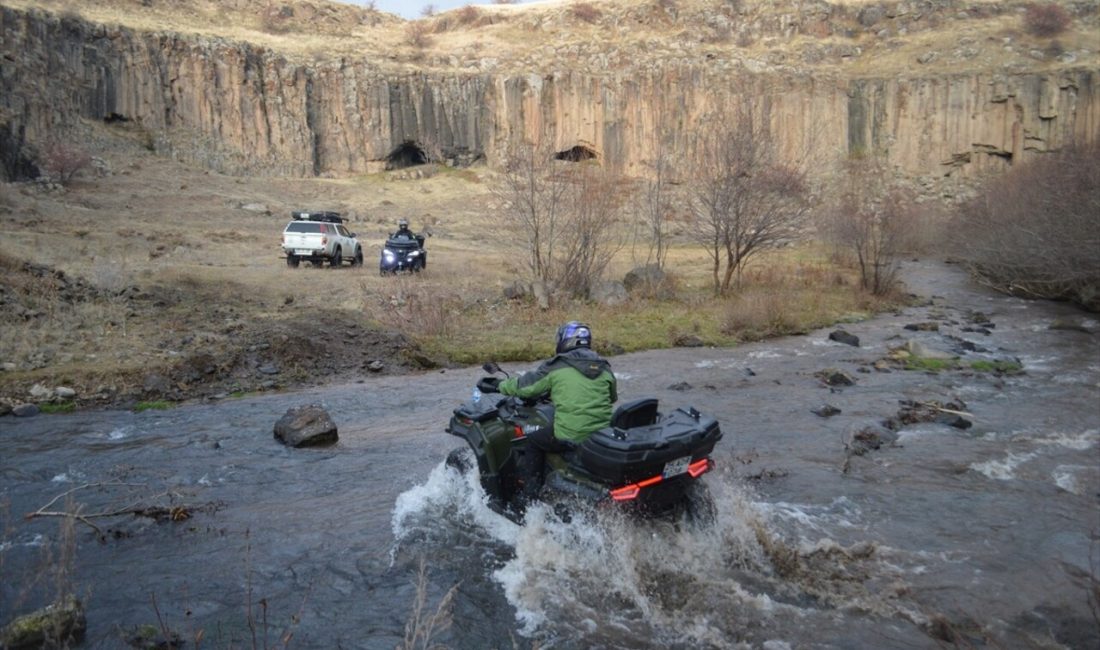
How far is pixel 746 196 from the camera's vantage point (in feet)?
80.2

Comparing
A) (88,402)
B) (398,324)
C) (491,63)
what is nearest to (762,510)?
(88,402)

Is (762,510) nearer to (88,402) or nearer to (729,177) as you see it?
(88,402)

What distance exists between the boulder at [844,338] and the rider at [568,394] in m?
13.2

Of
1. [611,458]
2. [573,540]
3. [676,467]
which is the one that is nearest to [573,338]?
[611,458]

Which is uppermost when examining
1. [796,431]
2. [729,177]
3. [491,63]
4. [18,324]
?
[491,63]

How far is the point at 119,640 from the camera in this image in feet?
17.9

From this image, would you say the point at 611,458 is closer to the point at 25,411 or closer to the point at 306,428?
the point at 306,428

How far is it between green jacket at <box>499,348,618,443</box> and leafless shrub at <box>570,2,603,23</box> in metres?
62.8

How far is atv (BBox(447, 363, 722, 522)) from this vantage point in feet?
18.9

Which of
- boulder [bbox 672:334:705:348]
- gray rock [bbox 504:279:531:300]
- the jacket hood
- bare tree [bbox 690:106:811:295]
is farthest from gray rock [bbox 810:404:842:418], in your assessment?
bare tree [bbox 690:106:811:295]

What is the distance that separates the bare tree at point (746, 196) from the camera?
80.1 ft

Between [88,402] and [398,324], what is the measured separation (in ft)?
22.1

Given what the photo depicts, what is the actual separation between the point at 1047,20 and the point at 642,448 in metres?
66.5

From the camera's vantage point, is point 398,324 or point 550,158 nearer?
point 398,324
